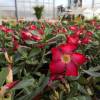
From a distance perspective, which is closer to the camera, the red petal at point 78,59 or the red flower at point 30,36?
the red petal at point 78,59

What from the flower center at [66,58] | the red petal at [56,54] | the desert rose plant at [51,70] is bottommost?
the desert rose plant at [51,70]

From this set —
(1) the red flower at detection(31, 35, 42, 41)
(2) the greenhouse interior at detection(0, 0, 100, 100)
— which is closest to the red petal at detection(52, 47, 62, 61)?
(2) the greenhouse interior at detection(0, 0, 100, 100)

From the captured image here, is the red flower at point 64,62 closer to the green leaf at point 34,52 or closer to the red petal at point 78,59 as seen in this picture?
the red petal at point 78,59

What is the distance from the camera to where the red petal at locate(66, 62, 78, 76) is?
69 cm

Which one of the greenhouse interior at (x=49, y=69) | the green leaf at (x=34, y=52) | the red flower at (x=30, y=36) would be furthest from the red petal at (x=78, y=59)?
the red flower at (x=30, y=36)

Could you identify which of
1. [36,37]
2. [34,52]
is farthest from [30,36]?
[34,52]

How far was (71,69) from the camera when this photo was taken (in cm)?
70

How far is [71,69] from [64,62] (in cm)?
3

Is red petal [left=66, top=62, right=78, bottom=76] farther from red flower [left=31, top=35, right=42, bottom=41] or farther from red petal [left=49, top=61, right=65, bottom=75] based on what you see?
red flower [left=31, top=35, right=42, bottom=41]

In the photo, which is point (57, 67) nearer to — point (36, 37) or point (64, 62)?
point (64, 62)

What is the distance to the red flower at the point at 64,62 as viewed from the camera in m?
0.70

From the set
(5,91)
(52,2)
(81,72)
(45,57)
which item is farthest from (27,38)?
(52,2)

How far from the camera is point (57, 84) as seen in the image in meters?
0.76

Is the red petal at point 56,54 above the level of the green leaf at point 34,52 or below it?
above
